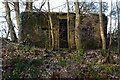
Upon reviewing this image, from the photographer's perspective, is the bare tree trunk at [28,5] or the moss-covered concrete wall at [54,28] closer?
the moss-covered concrete wall at [54,28]

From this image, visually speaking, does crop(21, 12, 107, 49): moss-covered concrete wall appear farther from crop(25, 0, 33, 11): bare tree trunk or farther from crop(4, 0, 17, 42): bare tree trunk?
crop(4, 0, 17, 42): bare tree trunk

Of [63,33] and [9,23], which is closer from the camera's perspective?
[9,23]

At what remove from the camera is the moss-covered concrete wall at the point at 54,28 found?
Answer: 13305mm

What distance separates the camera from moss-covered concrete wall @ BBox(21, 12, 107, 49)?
13305 mm

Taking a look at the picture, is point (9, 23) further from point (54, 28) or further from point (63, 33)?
point (63, 33)

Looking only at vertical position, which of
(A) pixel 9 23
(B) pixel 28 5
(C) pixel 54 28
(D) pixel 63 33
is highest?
(B) pixel 28 5

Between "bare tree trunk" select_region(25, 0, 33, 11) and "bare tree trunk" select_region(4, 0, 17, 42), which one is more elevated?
"bare tree trunk" select_region(25, 0, 33, 11)

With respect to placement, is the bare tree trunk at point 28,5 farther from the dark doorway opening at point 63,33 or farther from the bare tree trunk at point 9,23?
the dark doorway opening at point 63,33

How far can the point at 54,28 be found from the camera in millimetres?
13562

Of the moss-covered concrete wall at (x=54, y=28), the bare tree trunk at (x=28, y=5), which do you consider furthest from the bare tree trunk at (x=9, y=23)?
the bare tree trunk at (x=28, y=5)

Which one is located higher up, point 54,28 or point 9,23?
point 9,23

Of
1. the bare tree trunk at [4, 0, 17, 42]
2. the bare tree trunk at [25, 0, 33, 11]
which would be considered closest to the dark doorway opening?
the bare tree trunk at [25, 0, 33, 11]

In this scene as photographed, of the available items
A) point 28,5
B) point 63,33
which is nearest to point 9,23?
point 28,5

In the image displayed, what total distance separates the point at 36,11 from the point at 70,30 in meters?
2.72
